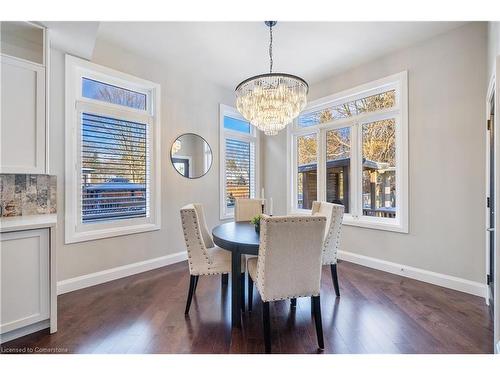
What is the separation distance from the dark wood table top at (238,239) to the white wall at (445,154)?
219cm

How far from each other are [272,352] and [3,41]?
347 cm

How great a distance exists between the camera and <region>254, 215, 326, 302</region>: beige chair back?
5.68ft

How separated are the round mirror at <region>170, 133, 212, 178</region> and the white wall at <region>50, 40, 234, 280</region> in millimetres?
86

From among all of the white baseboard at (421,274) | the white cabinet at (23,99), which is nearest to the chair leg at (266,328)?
the white cabinet at (23,99)

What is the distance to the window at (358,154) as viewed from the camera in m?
3.39

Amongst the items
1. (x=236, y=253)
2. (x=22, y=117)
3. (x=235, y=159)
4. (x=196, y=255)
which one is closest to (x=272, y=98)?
(x=236, y=253)

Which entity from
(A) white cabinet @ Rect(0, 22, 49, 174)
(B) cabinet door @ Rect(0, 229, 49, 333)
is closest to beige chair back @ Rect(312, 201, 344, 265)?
(B) cabinet door @ Rect(0, 229, 49, 333)

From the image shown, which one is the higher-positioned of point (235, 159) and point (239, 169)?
point (235, 159)

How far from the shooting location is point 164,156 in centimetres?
369

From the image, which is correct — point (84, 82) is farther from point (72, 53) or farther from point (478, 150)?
point (478, 150)

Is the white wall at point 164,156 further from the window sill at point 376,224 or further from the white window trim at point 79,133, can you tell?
the window sill at point 376,224

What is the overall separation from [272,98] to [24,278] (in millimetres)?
2555

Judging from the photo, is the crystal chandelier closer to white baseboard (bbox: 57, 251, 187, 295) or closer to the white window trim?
the white window trim

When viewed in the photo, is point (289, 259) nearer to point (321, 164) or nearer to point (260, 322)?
point (260, 322)
